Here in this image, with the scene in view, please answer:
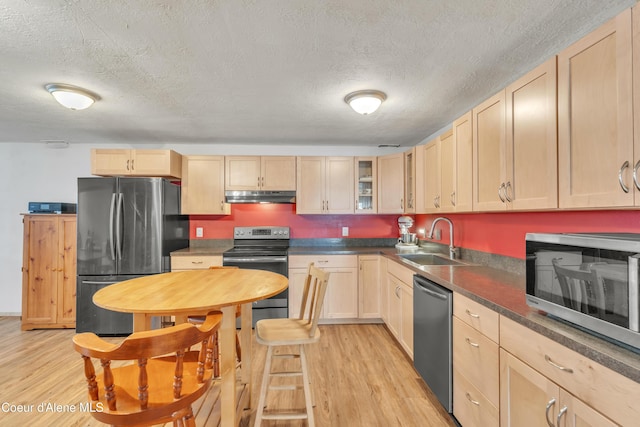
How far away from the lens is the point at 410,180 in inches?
135

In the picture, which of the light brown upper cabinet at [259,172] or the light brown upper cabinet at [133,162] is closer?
the light brown upper cabinet at [133,162]

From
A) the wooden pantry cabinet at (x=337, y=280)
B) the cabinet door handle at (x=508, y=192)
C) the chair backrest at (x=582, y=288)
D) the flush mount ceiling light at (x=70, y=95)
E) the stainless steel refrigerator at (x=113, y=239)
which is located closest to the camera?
the chair backrest at (x=582, y=288)

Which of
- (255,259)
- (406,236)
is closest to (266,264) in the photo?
(255,259)

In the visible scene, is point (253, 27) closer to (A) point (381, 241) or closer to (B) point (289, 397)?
(B) point (289, 397)

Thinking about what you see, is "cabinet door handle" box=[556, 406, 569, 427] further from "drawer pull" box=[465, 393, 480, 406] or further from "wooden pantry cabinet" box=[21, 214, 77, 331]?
"wooden pantry cabinet" box=[21, 214, 77, 331]

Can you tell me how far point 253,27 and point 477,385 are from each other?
89.5 inches

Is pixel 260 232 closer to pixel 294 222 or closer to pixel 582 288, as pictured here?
pixel 294 222

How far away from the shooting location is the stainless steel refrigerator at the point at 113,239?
3023 millimetres

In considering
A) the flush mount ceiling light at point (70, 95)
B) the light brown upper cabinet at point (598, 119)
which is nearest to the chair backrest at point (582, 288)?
the light brown upper cabinet at point (598, 119)

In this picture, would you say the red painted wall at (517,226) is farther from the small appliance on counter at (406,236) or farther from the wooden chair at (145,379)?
the wooden chair at (145,379)

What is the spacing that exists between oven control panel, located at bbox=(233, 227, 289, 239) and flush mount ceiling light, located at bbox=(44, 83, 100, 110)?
80.9 inches

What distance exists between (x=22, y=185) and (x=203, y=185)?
254 cm

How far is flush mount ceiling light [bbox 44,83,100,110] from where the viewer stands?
2109 mm

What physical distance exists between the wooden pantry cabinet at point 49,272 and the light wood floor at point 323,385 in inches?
8.5
